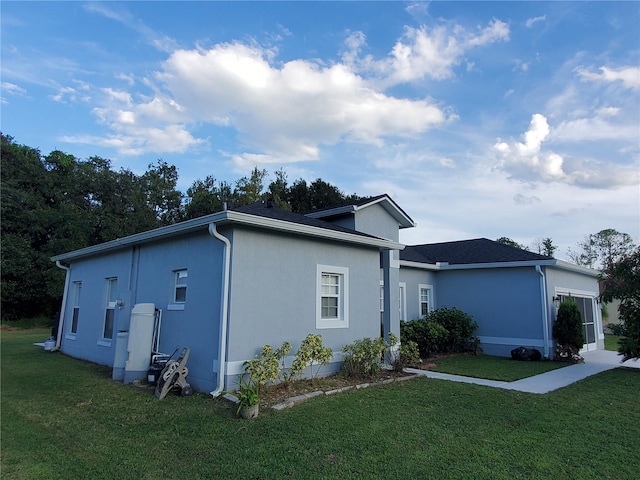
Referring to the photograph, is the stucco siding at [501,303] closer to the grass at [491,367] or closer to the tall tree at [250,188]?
the grass at [491,367]

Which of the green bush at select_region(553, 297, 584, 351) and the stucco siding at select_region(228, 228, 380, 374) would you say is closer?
the stucco siding at select_region(228, 228, 380, 374)

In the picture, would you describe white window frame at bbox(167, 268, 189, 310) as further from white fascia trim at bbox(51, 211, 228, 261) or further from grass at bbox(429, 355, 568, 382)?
grass at bbox(429, 355, 568, 382)

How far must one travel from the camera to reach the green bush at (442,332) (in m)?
12.3

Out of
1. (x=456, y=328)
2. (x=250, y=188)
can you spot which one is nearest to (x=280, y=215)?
(x=456, y=328)

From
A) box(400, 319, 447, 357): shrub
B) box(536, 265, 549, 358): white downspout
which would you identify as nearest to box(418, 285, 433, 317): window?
box(400, 319, 447, 357): shrub

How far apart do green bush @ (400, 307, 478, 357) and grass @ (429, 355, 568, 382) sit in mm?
580

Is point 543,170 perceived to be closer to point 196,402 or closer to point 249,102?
point 249,102

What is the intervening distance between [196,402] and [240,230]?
294cm

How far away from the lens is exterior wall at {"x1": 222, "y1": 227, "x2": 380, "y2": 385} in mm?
7121

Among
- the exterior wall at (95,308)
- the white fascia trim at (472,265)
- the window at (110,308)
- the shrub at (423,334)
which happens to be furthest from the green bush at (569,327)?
the window at (110,308)

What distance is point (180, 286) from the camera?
835cm

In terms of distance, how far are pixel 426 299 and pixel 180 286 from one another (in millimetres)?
9522

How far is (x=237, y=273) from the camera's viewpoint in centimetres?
714

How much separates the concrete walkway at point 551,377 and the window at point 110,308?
7667mm
